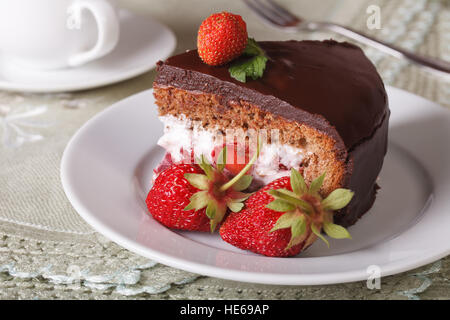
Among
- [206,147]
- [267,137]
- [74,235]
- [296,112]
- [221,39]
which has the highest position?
[221,39]

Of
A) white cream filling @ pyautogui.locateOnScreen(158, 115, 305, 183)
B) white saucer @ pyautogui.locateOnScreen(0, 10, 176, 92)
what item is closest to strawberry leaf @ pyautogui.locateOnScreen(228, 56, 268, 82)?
white cream filling @ pyautogui.locateOnScreen(158, 115, 305, 183)

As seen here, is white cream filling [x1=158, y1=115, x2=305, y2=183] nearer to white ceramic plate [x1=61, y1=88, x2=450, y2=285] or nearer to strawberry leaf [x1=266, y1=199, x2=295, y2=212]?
white ceramic plate [x1=61, y1=88, x2=450, y2=285]

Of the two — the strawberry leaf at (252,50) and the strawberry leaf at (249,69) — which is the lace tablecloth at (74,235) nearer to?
the strawberry leaf at (249,69)

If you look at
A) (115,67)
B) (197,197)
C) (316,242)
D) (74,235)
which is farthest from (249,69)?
(115,67)

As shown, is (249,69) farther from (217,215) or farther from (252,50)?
(217,215)

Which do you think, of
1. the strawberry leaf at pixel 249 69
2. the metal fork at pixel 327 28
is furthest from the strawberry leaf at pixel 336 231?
the metal fork at pixel 327 28

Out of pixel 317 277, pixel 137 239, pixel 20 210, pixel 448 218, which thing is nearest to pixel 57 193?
pixel 20 210
